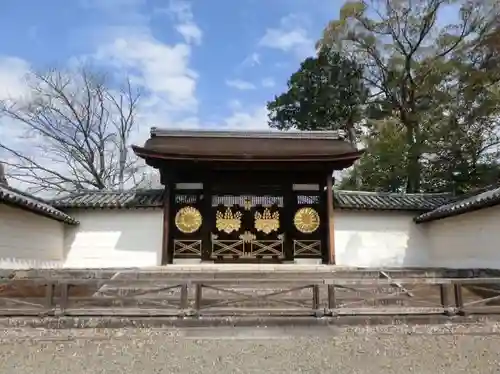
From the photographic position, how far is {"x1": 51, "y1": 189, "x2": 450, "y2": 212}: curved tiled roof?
39.9 feet

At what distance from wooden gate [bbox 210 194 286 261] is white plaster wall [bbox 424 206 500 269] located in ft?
15.8

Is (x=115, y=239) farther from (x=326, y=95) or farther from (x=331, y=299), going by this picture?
(x=326, y=95)

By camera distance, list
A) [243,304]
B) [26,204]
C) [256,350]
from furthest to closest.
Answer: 1. [26,204]
2. [243,304]
3. [256,350]

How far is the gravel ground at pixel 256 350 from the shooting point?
4062 mm

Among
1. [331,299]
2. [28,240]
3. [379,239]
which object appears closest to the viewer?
[331,299]

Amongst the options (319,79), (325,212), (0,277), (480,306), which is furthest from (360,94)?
(0,277)

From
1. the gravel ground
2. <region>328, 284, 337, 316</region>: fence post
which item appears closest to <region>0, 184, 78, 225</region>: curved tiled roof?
the gravel ground

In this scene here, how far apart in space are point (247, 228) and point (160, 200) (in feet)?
9.33

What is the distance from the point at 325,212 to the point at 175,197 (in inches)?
186

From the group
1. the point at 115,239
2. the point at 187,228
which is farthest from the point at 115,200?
the point at 187,228

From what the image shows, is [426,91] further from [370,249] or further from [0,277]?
[0,277]

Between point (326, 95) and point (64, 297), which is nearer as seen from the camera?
point (64, 297)

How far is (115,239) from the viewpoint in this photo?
40.1ft

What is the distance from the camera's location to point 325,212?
12.3m
